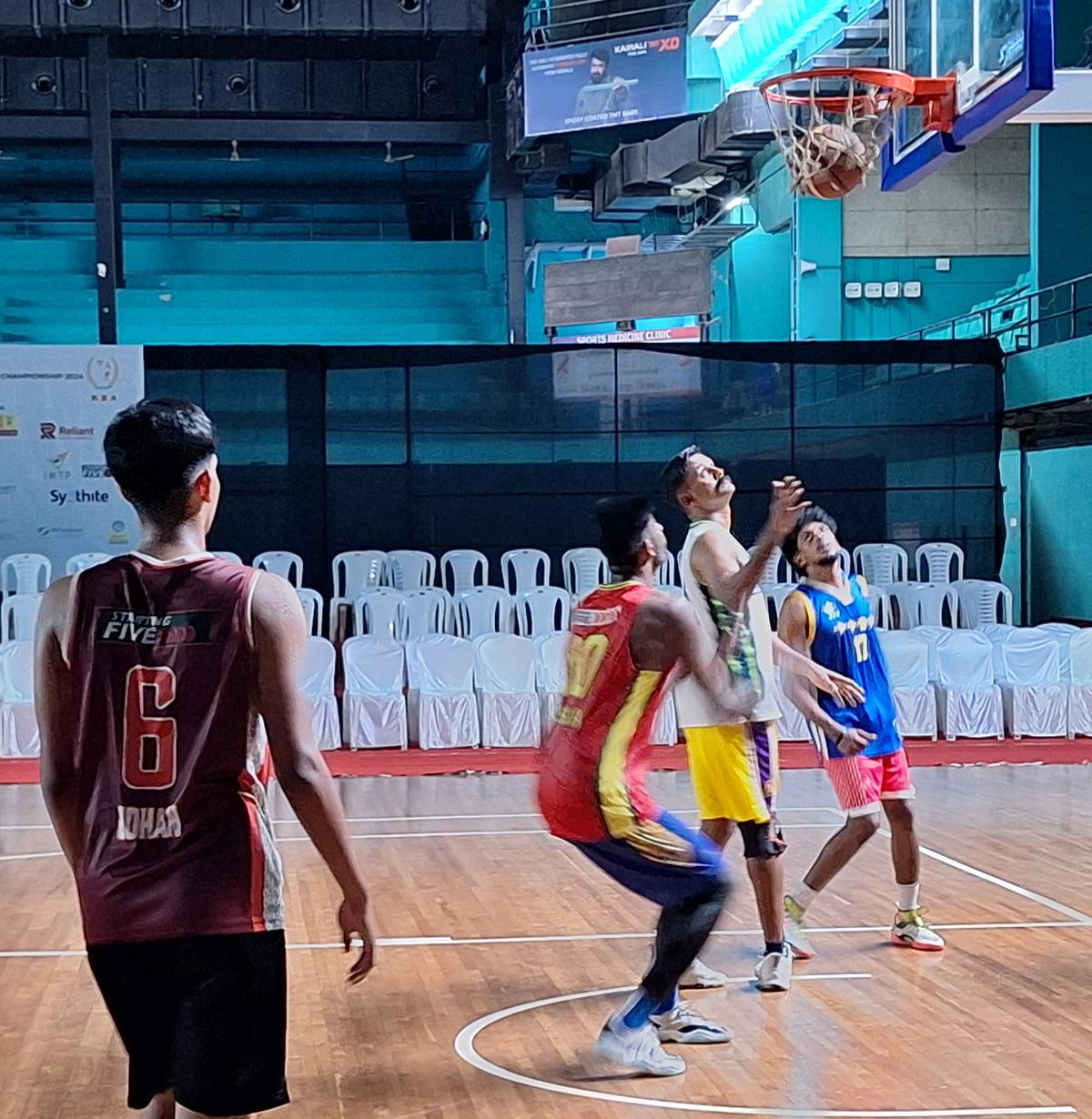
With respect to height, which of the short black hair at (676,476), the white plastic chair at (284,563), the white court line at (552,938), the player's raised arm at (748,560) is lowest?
the white court line at (552,938)

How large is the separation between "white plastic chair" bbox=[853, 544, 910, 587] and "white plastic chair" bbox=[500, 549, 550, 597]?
9.33ft

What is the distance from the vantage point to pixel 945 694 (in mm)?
11805

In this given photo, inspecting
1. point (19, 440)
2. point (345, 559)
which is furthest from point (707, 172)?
point (19, 440)

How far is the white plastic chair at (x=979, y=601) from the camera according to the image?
1398 cm

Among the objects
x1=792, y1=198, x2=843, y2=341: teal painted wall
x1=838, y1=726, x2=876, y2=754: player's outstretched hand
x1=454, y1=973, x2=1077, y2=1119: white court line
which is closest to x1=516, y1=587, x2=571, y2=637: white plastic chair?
x1=838, y1=726, x2=876, y2=754: player's outstretched hand

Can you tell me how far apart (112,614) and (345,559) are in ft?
39.4

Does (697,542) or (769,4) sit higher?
(769,4)

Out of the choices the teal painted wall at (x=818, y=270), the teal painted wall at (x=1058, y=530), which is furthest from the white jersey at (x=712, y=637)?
the teal painted wall at (x=818, y=270)

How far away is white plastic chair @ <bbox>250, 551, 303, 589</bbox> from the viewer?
14.1 meters

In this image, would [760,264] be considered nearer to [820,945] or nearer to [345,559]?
[345,559]

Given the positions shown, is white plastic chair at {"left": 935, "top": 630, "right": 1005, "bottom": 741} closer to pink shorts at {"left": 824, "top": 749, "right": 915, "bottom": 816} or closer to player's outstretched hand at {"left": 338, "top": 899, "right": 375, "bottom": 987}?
pink shorts at {"left": 824, "top": 749, "right": 915, "bottom": 816}

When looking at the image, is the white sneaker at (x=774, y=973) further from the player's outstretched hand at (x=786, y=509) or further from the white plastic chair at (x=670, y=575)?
the white plastic chair at (x=670, y=575)

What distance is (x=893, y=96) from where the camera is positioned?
7.50 metres

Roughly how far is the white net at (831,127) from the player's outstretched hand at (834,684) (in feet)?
9.23
